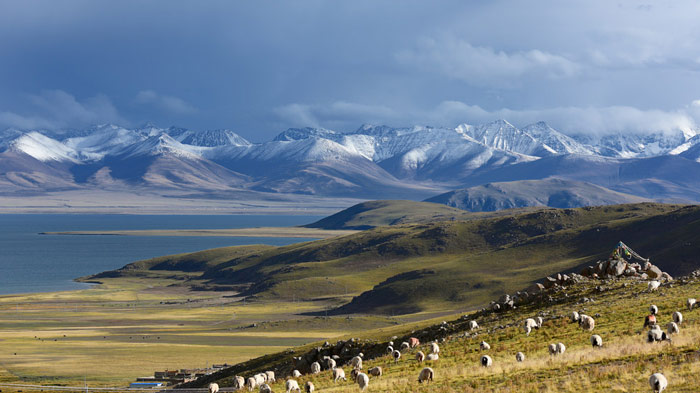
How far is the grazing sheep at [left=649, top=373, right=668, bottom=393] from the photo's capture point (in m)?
27.4

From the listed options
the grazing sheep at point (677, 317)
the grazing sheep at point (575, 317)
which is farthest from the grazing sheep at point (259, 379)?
Result: the grazing sheep at point (677, 317)

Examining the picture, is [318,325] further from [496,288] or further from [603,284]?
[603,284]

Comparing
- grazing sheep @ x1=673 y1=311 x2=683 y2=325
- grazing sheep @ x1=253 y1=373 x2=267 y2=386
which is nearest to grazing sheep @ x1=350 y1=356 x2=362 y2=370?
grazing sheep @ x1=253 y1=373 x2=267 y2=386

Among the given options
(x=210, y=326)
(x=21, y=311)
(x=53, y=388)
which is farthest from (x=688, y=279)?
(x=21, y=311)

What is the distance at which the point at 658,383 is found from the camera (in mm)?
27500

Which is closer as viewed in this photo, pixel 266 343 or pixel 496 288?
pixel 266 343

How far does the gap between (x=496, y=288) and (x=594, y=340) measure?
6262 inches

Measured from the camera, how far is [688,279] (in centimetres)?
6156

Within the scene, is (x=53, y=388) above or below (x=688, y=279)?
below

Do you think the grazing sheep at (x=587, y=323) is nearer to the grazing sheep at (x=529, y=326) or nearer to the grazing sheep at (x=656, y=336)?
the grazing sheep at (x=529, y=326)

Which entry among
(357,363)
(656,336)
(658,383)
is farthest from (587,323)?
(658,383)

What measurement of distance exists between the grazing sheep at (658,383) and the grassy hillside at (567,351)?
3.38 ft

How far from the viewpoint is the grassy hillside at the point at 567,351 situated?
31.6 metres

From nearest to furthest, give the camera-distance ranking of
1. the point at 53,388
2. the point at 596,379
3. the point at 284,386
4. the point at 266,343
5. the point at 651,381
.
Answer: the point at 651,381 < the point at 596,379 < the point at 284,386 < the point at 53,388 < the point at 266,343
